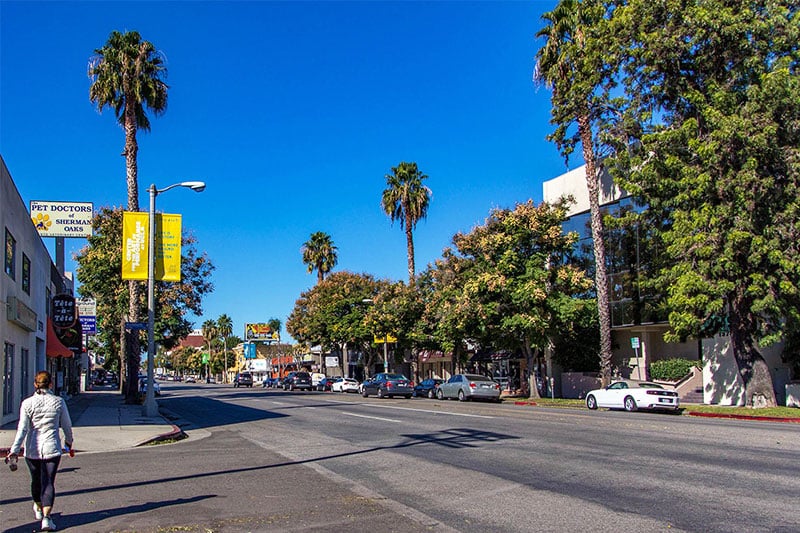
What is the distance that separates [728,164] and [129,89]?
27443 mm

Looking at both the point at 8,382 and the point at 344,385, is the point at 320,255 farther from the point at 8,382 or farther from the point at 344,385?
the point at 8,382

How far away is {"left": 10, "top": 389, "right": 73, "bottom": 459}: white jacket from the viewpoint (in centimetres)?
754

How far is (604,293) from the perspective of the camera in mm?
32656

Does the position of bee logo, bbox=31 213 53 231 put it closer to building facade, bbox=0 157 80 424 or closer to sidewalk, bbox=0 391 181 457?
building facade, bbox=0 157 80 424

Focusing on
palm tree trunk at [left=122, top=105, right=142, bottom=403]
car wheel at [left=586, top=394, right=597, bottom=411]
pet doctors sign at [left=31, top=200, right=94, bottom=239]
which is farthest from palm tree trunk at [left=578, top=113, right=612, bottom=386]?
pet doctors sign at [left=31, top=200, right=94, bottom=239]

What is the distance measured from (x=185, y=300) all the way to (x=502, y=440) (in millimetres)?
31548

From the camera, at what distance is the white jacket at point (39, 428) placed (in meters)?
7.54

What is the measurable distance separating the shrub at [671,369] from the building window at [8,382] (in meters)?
29.2

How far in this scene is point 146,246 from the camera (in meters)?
24.8

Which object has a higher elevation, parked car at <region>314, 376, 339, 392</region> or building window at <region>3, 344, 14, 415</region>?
building window at <region>3, 344, 14, 415</region>

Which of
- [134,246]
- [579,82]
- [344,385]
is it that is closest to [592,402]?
[579,82]

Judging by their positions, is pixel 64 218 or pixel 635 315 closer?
pixel 635 315

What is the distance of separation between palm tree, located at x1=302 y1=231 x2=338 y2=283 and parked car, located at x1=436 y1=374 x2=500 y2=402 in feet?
120

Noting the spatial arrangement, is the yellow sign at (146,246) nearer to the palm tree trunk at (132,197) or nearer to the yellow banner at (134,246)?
the yellow banner at (134,246)
